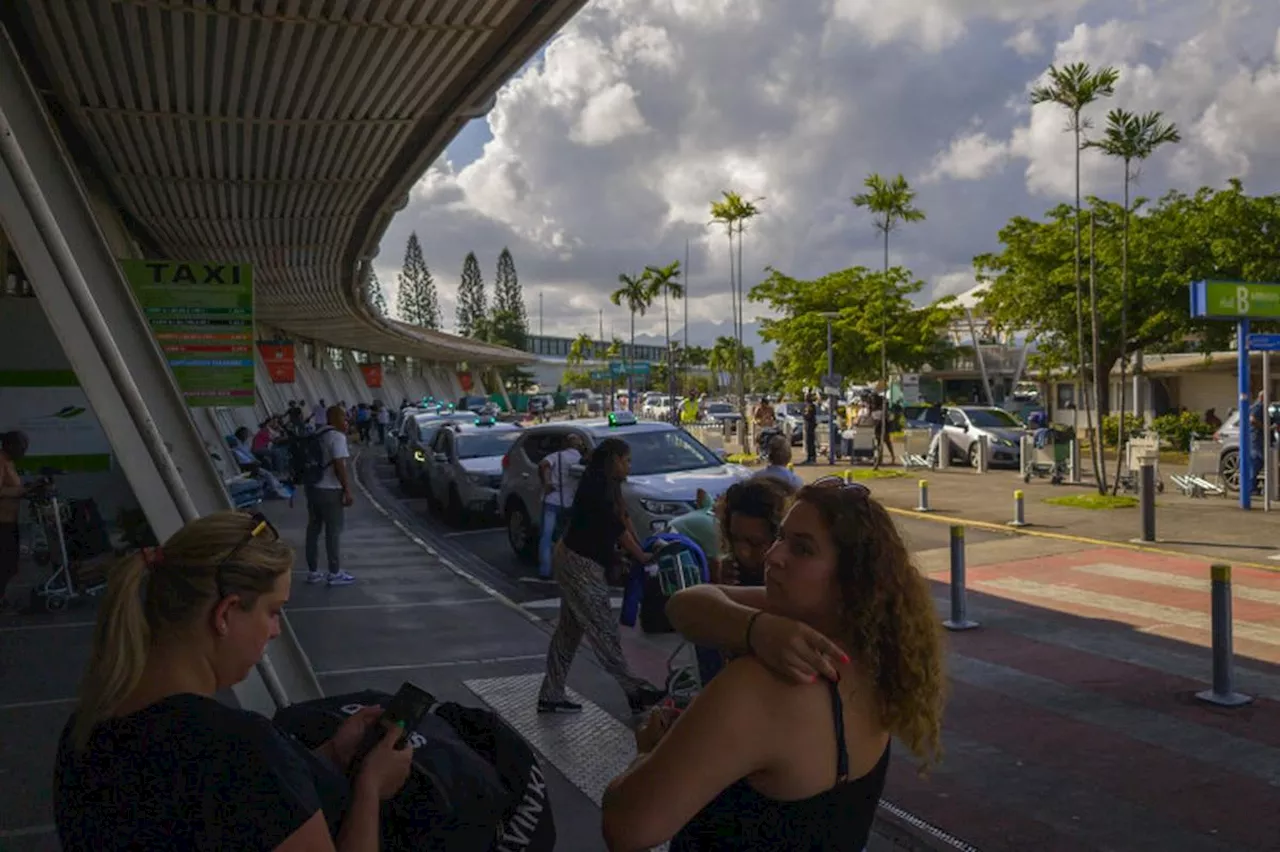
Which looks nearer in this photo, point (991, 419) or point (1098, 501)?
point (1098, 501)

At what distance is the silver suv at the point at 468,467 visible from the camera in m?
17.2

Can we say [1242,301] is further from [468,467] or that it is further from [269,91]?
[269,91]

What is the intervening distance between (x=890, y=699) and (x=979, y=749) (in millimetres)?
4561

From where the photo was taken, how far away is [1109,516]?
16547 millimetres

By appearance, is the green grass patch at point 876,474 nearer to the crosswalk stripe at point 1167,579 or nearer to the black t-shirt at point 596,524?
the crosswalk stripe at point 1167,579

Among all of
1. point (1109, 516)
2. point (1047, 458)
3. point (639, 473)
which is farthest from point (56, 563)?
point (1047, 458)

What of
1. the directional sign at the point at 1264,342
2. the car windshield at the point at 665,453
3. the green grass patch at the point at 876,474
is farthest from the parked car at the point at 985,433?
the car windshield at the point at 665,453

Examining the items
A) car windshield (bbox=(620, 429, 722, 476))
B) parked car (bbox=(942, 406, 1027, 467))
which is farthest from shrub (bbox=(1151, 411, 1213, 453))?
car windshield (bbox=(620, 429, 722, 476))

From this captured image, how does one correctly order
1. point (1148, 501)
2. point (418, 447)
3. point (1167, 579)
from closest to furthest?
point (1167, 579)
point (1148, 501)
point (418, 447)

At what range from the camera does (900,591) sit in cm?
234

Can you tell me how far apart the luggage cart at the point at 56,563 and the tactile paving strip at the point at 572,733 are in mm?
4888

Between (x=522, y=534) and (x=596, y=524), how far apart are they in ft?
25.0

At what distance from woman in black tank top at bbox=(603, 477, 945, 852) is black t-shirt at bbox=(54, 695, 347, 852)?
63 cm

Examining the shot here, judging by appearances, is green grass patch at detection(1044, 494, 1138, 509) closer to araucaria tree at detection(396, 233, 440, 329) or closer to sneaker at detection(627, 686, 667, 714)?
sneaker at detection(627, 686, 667, 714)
